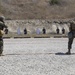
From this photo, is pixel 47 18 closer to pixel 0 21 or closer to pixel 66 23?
pixel 66 23

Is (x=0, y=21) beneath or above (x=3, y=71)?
above

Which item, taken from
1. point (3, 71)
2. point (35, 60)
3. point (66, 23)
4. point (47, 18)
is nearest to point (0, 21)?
point (35, 60)

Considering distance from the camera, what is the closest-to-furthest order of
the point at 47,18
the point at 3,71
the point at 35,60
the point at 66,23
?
the point at 3,71, the point at 35,60, the point at 66,23, the point at 47,18

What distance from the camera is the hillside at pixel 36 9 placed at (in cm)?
7425

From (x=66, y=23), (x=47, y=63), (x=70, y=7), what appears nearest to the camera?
(x=47, y=63)

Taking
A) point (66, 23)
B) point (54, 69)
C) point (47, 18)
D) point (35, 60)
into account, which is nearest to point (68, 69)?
point (54, 69)

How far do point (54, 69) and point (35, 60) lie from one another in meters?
2.60

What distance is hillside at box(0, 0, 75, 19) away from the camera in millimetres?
74250

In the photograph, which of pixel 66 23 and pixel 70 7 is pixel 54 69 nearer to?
pixel 66 23

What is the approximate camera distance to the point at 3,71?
1248 centimetres

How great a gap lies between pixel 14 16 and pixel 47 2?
473 inches

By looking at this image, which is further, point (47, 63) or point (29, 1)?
point (29, 1)

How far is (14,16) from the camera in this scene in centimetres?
7362

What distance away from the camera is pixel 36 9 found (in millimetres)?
78375
